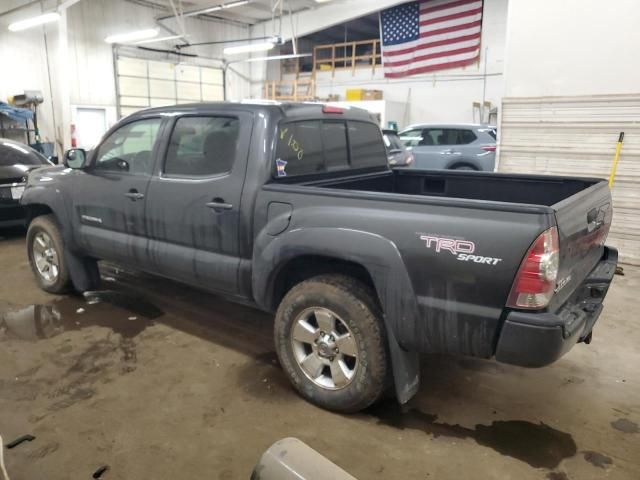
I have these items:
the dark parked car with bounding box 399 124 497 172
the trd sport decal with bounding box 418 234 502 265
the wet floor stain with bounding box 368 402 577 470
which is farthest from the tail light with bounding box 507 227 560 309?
the dark parked car with bounding box 399 124 497 172

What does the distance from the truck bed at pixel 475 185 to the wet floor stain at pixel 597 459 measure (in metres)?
1.55

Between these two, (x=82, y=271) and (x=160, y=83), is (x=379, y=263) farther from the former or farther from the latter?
(x=160, y=83)

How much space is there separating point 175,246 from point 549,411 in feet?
8.64

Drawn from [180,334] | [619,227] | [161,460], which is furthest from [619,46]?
[161,460]

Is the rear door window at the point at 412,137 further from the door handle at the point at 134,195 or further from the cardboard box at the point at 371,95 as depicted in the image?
the door handle at the point at 134,195

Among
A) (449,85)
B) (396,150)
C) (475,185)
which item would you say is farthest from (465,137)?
(475,185)

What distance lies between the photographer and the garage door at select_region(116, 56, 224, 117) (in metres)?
17.8

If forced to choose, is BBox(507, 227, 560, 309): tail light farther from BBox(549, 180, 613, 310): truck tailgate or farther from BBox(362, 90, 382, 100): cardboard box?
BBox(362, 90, 382, 100): cardboard box

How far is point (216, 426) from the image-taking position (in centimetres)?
277

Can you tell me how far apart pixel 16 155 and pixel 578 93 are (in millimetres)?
7556

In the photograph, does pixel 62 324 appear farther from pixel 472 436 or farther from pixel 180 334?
pixel 472 436

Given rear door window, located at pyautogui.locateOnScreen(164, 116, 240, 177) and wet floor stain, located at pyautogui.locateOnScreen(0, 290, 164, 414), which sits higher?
rear door window, located at pyautogui.locateOnScreen(164, 116, 240, 177)

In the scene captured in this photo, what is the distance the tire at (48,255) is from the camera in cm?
456

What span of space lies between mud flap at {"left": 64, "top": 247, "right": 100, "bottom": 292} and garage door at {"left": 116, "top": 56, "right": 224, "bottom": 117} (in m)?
13.4
